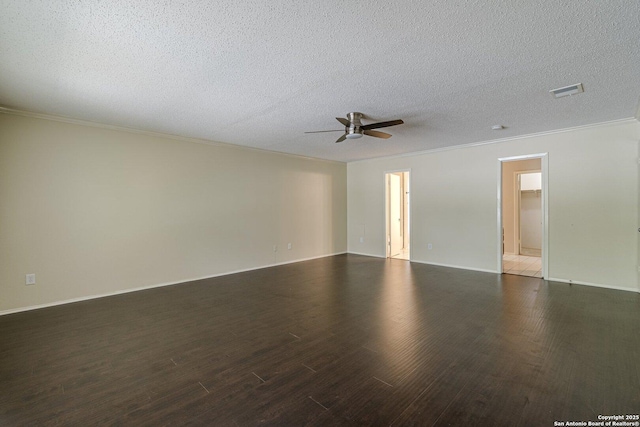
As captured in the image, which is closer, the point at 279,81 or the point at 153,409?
the point at 153,409

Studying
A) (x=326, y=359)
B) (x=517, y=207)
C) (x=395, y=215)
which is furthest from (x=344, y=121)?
(x=517, y=207)

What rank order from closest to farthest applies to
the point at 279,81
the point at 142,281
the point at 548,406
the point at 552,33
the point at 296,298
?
the point at 548,406 < the point at 552,33 < the point at 279,81 < the point at 296,298 < the point at 142,281

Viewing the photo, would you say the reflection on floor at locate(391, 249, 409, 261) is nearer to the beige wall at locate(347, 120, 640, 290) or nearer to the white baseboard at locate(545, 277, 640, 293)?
the beige wall at locate(347, 120, 640, 290)

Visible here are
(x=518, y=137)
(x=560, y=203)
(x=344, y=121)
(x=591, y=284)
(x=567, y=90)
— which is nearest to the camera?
(x=567, y=90)

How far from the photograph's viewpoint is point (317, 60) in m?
2.34

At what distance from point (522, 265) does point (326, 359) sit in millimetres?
5494

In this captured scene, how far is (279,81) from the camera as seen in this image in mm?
2711

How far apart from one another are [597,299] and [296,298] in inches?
156

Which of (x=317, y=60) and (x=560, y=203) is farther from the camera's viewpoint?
(x=560, y=203)

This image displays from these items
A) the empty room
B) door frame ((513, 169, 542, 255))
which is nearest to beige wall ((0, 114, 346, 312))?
the empty room


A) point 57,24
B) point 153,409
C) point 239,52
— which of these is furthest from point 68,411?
point 239,52

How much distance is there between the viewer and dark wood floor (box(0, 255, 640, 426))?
175cm

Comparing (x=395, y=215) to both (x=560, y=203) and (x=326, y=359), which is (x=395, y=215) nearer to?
(x=560, y=203)

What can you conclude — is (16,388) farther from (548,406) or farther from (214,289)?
(548,406)
